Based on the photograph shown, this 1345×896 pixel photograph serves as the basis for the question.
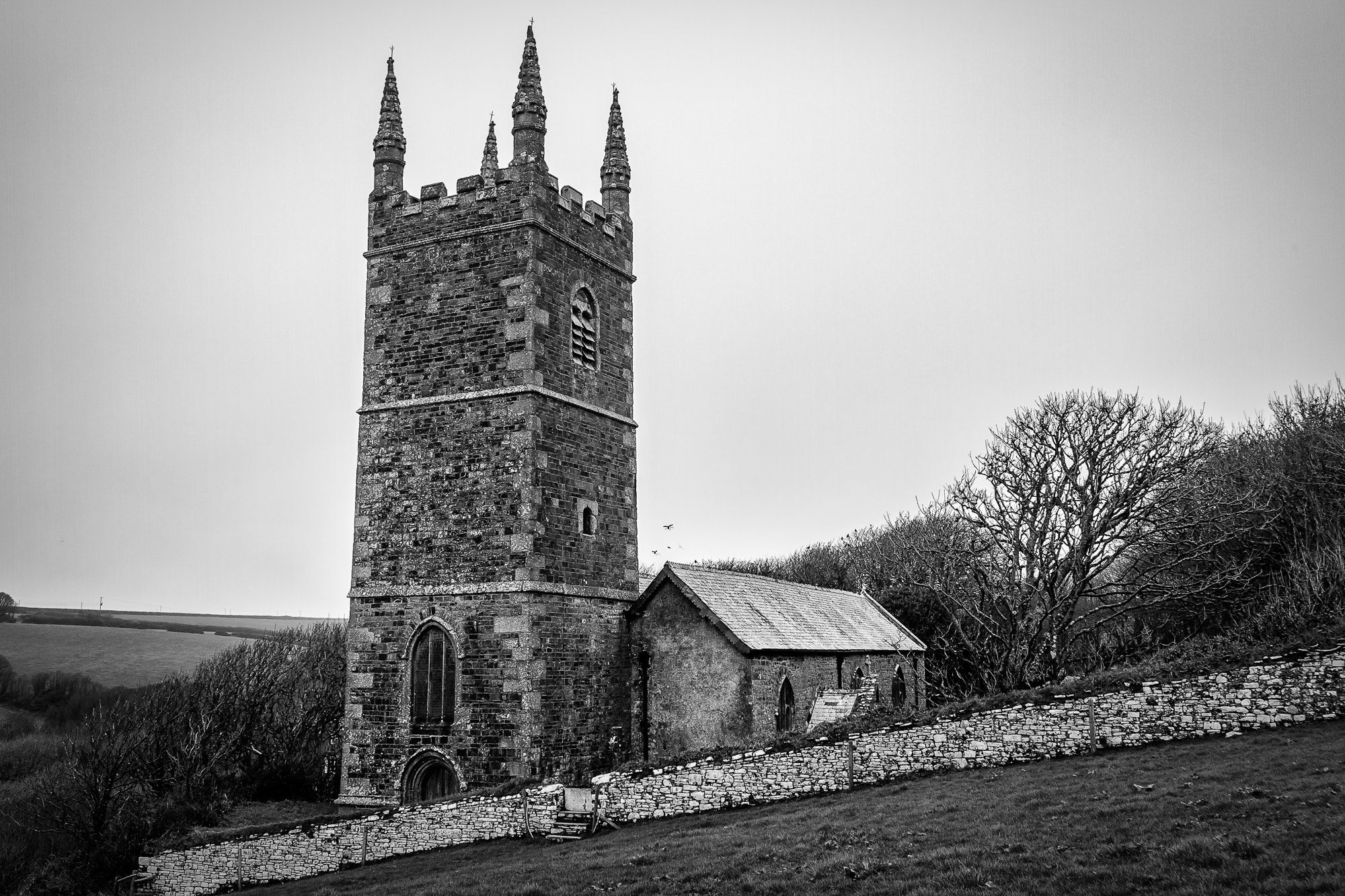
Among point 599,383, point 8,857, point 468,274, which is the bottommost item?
point 8,857

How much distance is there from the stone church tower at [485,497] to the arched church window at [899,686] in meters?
10.7

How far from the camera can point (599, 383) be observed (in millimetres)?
26531

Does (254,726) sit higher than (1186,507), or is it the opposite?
(1186,507)

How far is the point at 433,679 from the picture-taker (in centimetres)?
2378

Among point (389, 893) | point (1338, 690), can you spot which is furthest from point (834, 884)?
point (1338, 690)

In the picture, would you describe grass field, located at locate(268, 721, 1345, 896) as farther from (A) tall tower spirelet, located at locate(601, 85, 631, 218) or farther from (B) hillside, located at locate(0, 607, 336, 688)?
(B) hillside, located at locate(0, 607, 336, 688)

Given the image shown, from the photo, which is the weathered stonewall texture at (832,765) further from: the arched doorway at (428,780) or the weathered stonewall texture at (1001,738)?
the arched doorway at (428,780)

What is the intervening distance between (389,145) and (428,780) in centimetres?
1540

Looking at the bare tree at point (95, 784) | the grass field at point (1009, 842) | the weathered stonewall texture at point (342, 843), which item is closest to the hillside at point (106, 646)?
the bare tree at point (95, 784)

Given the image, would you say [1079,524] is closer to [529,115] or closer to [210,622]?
[529,115]

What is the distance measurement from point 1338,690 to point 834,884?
10189 millimetres

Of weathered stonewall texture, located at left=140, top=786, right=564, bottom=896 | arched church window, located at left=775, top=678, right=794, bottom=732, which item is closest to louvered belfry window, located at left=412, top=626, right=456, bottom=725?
weathered stonewall texture, located at left=140, top=786, right=564, bottom=896

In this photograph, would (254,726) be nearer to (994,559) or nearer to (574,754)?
(574,754)

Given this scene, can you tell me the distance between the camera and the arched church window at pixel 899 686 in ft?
107
